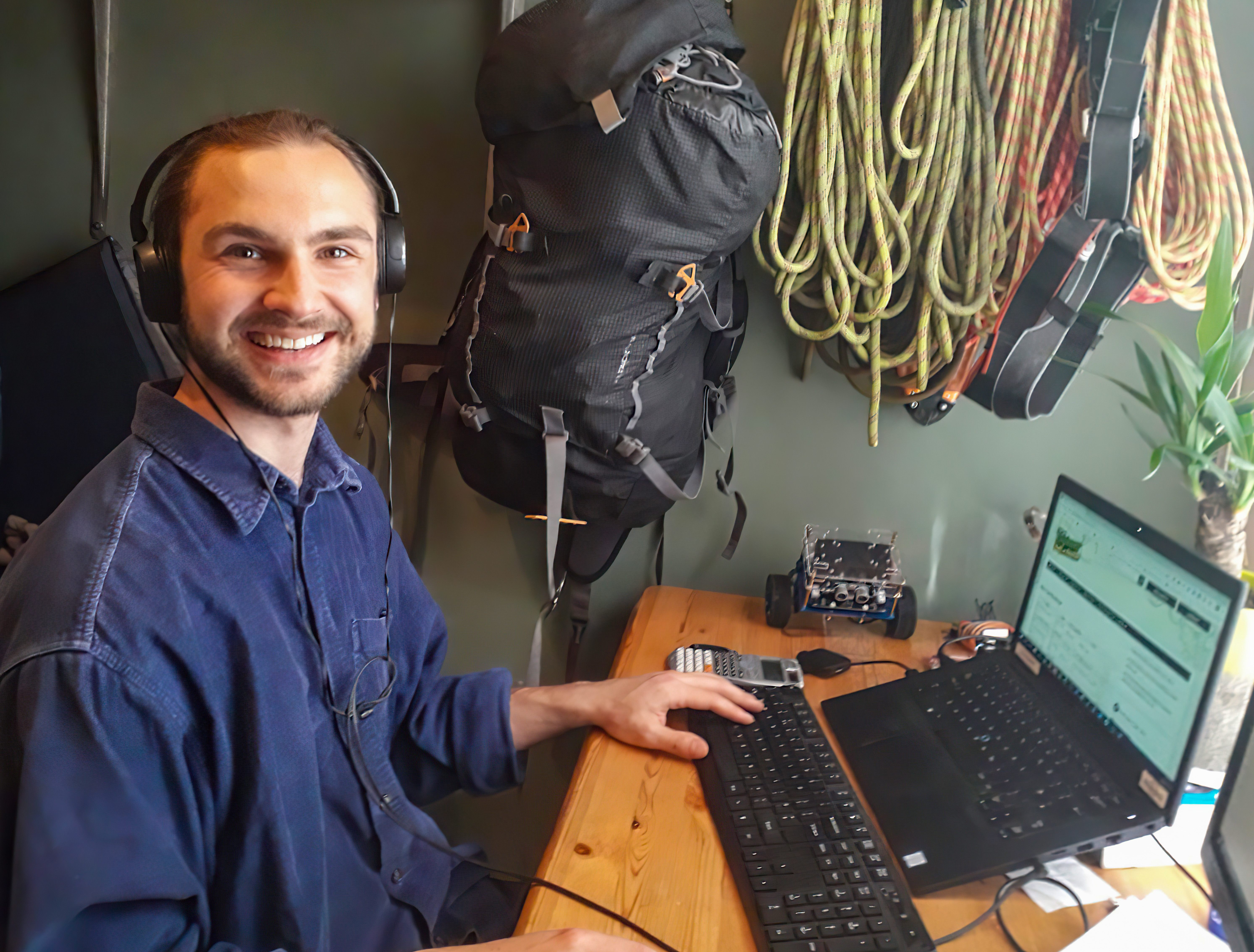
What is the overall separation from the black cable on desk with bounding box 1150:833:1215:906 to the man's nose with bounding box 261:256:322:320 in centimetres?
104

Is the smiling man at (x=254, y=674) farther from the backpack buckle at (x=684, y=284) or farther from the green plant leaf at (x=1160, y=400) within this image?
the green plant leaf at (x=1160, y=400)

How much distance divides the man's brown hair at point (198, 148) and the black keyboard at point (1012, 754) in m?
1.04

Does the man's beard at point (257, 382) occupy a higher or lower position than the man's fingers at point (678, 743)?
higher

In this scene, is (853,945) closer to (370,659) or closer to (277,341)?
(370,659)

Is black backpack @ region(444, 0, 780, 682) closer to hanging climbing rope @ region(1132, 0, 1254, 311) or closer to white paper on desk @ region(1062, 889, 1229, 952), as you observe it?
hanging climbing rope @ region(1132, 0, 1254, 311)

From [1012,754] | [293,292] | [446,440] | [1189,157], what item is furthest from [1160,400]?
[446,440]

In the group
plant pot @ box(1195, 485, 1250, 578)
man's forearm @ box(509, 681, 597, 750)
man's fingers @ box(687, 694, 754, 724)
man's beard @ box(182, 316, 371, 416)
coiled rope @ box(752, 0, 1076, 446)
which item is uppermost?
coiled rope @ box(752, 0, 1076, 446)

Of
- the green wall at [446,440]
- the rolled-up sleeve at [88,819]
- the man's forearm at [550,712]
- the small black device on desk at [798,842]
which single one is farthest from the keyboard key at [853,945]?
the green wall at [446,440]

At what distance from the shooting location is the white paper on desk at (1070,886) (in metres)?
0.79

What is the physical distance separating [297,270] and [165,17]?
111 centimetres

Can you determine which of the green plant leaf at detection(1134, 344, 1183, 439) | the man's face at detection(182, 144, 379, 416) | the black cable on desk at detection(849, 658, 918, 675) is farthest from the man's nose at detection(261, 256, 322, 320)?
the green plant leaf at detection(1134, 344, 1183, 439)

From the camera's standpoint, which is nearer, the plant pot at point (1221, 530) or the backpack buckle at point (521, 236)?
the plant pot at point (1221, 530)

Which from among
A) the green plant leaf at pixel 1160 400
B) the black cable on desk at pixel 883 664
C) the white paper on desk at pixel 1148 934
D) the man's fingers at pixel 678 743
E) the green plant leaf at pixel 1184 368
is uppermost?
the green plant leaf at pixel 1184 368

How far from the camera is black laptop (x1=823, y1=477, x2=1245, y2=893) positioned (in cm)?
75
